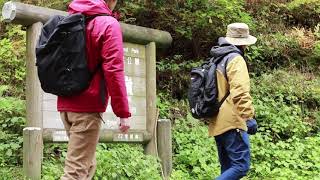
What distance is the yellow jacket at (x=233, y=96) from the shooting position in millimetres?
4984

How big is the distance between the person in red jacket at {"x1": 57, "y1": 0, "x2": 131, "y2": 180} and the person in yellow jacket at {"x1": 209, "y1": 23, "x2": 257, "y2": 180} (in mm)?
1399

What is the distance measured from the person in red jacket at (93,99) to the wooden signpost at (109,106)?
55.7 inches

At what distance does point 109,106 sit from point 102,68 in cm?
231

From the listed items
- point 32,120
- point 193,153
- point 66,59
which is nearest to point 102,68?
point 66,59

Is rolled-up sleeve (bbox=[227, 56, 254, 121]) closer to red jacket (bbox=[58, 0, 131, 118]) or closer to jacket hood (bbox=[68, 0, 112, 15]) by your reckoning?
red jacket (bbox=[58, 0, 131, 118])

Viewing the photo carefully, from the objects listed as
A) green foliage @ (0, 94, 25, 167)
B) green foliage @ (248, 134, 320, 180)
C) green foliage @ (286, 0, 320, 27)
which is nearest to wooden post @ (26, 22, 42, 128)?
green foliage @ (0, 94, 25, 167)

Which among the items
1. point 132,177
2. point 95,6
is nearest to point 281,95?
point 132,177

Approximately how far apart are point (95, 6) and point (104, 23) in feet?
0.61

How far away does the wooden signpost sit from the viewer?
5328 millimetres

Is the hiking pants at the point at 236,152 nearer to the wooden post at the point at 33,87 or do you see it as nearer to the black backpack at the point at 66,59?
the black backpack at the point at 66,59

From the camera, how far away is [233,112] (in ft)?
16.8

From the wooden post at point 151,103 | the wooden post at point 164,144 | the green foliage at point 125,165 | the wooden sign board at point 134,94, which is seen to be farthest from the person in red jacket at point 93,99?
the wooden post at point 164,144

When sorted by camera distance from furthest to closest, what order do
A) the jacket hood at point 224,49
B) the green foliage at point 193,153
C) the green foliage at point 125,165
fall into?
the green foliage at point 193,153, the green foliage at point 125,165, the jacket hood at point 224,49

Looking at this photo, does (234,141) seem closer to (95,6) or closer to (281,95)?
(95,6)
